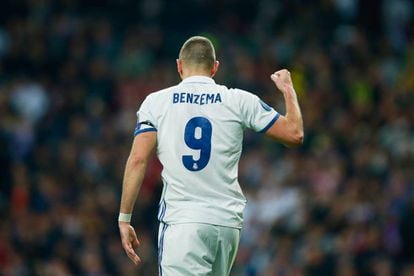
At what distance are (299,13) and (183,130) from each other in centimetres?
1367

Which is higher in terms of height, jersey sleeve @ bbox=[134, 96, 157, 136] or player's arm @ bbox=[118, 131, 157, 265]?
jersey sleeve @ bbox=[134, 96, 157, 136]

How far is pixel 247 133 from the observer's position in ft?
57.7

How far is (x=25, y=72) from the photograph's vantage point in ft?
65.6

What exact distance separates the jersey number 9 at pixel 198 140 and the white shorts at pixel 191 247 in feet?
1.30

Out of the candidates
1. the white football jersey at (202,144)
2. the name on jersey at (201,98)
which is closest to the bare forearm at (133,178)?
the white football jersey at (202,144)

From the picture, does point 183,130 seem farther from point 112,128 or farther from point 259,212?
point 112,128

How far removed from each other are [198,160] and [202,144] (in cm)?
11

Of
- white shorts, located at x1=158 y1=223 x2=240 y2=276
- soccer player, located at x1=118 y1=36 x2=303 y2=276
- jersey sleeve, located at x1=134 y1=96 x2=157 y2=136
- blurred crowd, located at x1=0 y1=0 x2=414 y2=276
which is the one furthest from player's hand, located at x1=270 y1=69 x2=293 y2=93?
blurred crowd, located at x1=0 y1=0 x2=414 y2=276

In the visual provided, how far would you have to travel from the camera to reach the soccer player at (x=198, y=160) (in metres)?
7.70

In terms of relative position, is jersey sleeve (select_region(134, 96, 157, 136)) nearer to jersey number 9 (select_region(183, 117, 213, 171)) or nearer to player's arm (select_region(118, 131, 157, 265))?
player's arm (select_region(118, 131, 157, 265))

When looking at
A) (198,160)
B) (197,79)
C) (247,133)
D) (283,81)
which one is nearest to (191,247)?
(198,160)

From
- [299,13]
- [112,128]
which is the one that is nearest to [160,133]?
[112,128]

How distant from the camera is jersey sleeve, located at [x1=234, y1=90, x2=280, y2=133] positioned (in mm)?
7770

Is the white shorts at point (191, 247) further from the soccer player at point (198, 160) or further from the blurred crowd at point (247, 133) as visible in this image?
the blurred crowd at point (247, 133)
